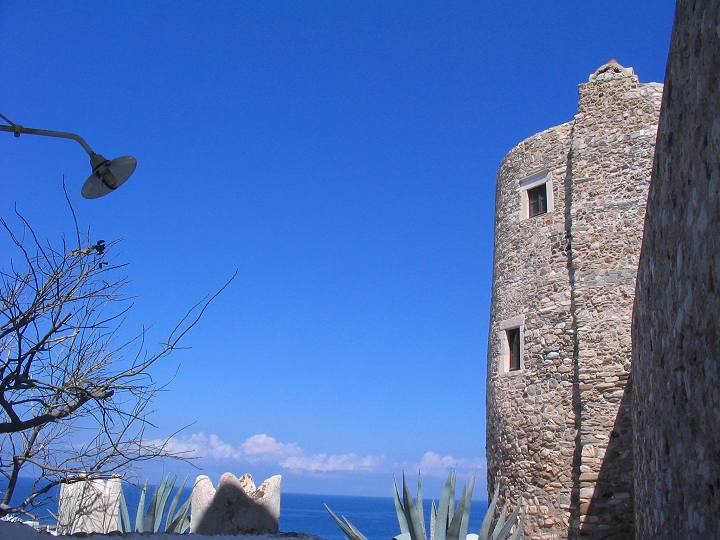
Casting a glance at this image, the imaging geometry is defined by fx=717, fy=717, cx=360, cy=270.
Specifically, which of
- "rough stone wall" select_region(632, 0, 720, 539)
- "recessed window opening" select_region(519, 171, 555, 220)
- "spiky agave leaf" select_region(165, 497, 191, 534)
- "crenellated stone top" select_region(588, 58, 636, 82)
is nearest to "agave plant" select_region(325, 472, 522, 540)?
"spiky agave leaf" select_region(165, 497, 191, 534)

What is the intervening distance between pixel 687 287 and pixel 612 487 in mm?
7084

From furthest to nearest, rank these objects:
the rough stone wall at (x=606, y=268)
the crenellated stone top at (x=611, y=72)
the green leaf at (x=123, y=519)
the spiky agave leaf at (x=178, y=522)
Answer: the crenellated stone top at (x=611, y=72) → the rough stone wall at (x=606, y=268) → the green leaf at (x=123, y=519) → the spiky agave leaf at (x=178, y=522)

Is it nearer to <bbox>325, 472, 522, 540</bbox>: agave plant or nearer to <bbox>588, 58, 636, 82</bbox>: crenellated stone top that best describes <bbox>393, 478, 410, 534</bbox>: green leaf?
<bbox>325, 472, 522, 540</bbox>: agave plant

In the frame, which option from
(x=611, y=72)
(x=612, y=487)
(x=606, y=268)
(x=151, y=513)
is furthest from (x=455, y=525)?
(x=611, y=72)

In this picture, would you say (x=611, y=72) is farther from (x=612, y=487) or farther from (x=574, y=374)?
(x=612, y=487)

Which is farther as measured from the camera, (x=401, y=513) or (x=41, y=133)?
(x=401, y=513)

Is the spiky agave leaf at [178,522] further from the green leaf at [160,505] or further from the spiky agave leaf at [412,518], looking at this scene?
the spiky agave leaf at [412,518]

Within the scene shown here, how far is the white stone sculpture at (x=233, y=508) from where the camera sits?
7.51 meters

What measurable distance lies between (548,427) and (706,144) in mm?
8022

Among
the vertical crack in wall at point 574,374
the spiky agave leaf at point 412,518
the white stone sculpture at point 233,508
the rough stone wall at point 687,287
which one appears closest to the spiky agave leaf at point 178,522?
the white stone sculpture at point 233,508

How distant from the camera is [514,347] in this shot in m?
11.5

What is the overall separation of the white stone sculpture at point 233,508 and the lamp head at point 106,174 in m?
4.33

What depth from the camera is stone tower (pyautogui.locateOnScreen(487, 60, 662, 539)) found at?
993cm

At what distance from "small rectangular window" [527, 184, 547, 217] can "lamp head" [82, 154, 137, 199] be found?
8.47m
